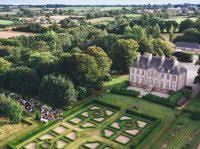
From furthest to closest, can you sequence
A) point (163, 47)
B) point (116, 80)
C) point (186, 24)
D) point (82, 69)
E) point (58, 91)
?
point (186, 24)
point (163, 47)
point (116, 80)
point (82, 69)
point (58, 91)

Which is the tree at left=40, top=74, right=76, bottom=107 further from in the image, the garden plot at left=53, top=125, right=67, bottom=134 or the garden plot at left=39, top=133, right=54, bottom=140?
the garden plot at left=39, top=133, right=54, bottom=140

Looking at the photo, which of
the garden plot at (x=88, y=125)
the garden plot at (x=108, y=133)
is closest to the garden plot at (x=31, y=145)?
the garden plot at (x=88, y=125)

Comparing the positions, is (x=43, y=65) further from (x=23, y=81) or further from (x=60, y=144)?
(x=60, y=144)

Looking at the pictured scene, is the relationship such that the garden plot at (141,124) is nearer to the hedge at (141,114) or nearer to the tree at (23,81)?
the hedge at (141,114)

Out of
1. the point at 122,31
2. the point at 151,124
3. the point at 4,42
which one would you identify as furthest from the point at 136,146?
→ the point at 122,31

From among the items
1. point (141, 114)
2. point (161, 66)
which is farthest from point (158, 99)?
point (161, 66)

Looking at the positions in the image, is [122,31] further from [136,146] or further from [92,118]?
[136,146]

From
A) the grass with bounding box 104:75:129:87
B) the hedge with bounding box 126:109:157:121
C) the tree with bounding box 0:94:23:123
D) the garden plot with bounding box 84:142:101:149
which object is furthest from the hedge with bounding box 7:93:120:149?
the grass with bounding box 104:75:129:87
